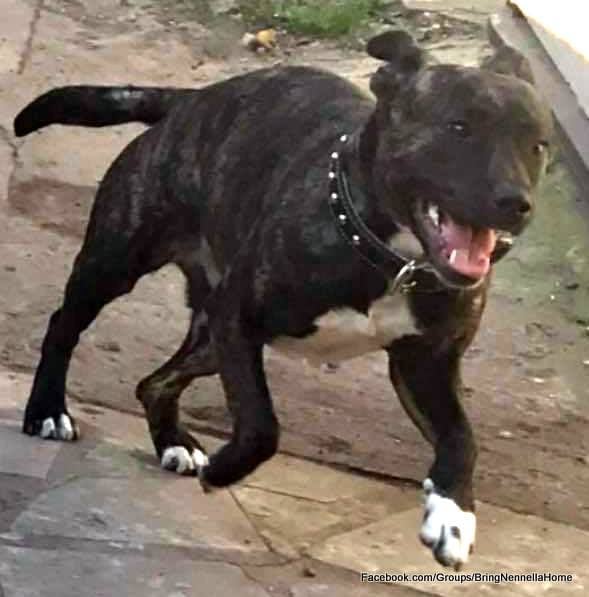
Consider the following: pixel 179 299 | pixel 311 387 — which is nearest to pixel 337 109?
pixel 311 387

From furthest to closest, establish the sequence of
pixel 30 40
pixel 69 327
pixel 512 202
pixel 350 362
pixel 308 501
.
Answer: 1. pixel 30 40
2. pixel 350 362
3. pixel 69 327
4. pixel 308 501
5. pixel 512 202

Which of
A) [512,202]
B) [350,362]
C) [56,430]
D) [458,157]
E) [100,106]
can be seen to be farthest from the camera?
[350,362]

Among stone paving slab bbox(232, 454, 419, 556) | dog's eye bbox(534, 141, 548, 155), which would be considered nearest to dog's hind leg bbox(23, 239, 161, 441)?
stone paving slab bbox(232, 454, 419, 556)

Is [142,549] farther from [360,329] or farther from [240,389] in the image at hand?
[360,329]

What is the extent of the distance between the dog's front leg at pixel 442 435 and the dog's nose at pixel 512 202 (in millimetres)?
828

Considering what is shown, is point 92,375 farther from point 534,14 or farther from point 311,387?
point 534,14

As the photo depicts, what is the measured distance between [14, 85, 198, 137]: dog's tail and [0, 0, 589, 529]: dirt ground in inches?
33.2

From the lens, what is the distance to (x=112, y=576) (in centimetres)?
493

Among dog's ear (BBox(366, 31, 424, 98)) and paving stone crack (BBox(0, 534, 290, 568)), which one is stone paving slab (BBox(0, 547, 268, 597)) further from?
dog's ear (BBox(366, 31, 424, 98))

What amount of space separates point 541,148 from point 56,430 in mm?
2022

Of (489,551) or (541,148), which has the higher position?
(541,148)

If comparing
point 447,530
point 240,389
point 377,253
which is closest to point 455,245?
point 377,253

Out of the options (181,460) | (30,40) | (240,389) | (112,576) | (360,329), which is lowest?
(30,40)

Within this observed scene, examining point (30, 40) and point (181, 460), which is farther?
point (30, 40)
